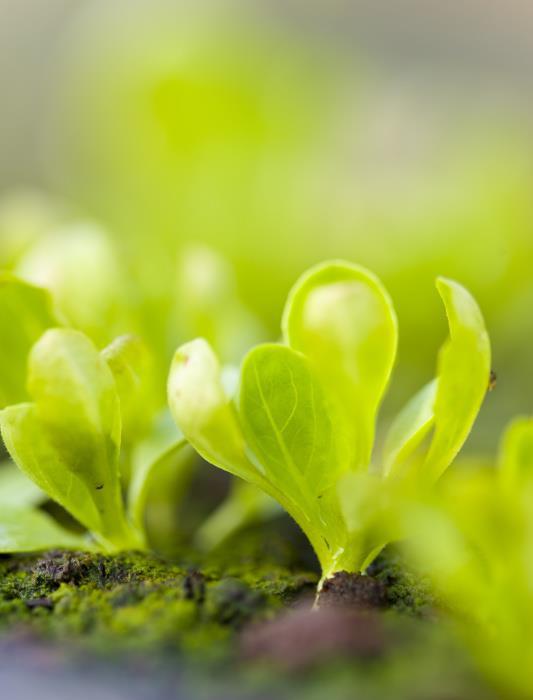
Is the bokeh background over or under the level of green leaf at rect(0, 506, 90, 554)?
over

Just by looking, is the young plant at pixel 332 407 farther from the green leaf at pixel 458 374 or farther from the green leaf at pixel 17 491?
the green leaf at pixel 17 491

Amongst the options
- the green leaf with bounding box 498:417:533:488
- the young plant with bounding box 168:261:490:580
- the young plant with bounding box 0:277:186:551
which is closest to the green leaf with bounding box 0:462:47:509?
the young plant with bounding box 0:277:186:551

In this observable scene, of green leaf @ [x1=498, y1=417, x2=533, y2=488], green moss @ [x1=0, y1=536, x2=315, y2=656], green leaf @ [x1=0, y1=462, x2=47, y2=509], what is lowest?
green leaf @ [x1=0, y1=462, x2=47, y2=509]

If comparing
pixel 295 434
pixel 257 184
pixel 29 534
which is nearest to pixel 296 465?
pixel 295 434

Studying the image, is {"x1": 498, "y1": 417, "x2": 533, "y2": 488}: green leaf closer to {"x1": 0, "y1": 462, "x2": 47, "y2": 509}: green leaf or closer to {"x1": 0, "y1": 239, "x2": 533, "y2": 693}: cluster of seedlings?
{"x1": 0, "y1": 239, "x2": 533, "y2": 693}: cluster of seedlings

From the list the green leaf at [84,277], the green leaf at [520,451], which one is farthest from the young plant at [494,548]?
the green leaf at [84,277]

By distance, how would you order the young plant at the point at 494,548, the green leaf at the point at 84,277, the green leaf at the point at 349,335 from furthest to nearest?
the green leaf at the point at 84,277, the green leaf at the point at 349,335, the young plant at the point at 494,548
